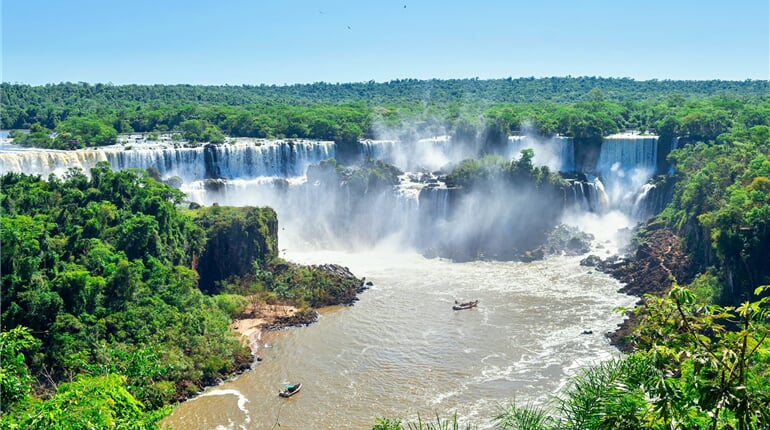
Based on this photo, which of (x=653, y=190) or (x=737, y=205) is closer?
(x=737, y=205)

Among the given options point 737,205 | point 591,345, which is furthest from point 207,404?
point 737,205

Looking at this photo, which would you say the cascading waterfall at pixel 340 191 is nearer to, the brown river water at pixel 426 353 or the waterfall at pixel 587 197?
the waterfall at pixel 587 197

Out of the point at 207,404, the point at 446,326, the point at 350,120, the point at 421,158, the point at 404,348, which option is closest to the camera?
the point at 207,404

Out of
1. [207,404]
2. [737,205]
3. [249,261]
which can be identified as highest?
[737,205]

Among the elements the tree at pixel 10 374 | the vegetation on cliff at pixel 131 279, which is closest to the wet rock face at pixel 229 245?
the vegetation on cliff at pixel 131 279

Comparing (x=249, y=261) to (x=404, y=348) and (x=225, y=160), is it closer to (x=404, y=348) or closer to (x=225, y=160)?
(x=404, y=348)

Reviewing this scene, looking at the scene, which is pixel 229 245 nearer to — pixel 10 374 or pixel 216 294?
pixel 216 294

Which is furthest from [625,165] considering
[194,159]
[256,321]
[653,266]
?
[256,321]
